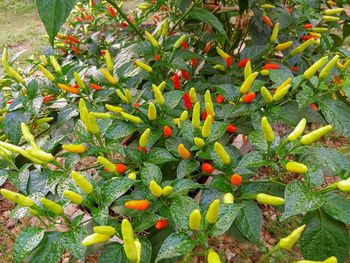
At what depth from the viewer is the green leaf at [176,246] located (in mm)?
619

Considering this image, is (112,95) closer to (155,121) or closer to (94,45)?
(155,121)


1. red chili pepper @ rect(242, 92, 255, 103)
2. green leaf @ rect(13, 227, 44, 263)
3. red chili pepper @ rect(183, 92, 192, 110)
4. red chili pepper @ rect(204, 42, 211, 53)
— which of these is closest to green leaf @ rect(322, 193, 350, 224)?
red chili pepper @ rect(242, 92, 255, 103)

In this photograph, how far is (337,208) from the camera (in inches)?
27.5

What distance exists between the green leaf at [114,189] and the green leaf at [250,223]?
23cm

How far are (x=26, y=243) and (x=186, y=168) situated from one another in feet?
1.15

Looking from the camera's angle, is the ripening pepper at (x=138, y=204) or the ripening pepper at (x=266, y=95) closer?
the ripening pepper at (x=138, y=204)

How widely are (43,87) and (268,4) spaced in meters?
0.84

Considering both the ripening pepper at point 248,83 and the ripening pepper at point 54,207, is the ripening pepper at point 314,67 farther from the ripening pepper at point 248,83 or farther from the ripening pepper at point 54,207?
the ripening pepper at point 54,207

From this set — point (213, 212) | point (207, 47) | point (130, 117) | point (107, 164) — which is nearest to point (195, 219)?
point (213, 212)

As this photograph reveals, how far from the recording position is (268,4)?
1373 millimetres

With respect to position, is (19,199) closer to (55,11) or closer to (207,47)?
(55,11)

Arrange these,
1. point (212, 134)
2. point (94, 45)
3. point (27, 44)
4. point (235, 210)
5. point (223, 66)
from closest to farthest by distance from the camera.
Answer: point (235, 210)
point (212, 134)
point (223, 66)
point (94, 45)
point (27, 44)

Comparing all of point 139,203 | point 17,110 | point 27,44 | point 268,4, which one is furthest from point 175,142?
point 27,44

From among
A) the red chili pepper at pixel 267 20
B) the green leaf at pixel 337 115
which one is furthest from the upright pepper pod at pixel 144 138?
the red chili pepper at pixel 267 20
